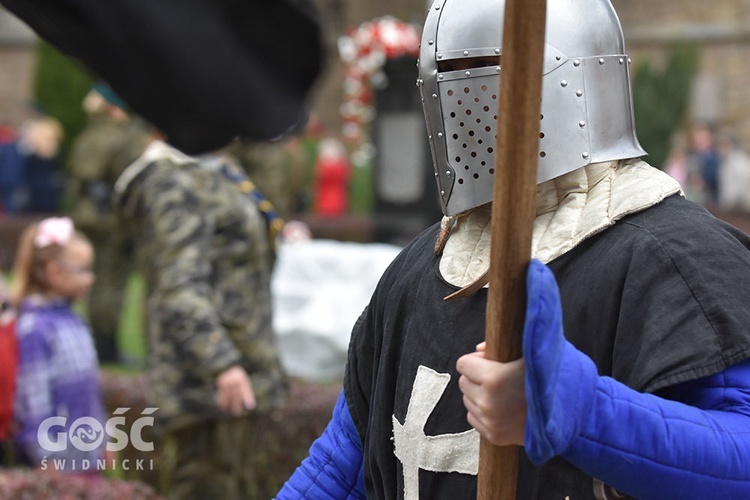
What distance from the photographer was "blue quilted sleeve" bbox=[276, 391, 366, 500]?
2326mm

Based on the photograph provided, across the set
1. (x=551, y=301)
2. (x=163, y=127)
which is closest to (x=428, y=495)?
(x=551, y=301)

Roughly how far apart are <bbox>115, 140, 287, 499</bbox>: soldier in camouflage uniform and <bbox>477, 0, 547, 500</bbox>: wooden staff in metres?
2.63

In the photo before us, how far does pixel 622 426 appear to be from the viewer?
1.61m

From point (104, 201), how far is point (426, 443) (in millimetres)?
7970

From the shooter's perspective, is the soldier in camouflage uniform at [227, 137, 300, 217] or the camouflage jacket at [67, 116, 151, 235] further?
the camouflage jacket at [67, 116, 151, 235]

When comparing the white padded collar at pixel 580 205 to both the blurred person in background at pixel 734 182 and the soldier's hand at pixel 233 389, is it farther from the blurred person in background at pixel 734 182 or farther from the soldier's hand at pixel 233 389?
the blurred person in background at pixel 734 182

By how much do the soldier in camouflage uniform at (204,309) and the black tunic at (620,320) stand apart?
208 centimetres

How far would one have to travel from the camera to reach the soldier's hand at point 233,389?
4.13 m

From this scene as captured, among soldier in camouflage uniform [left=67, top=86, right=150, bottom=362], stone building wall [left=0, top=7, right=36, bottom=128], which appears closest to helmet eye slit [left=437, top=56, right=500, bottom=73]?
soldier in camouflage uniform [left=67, top=86, right=150, bottom=362]

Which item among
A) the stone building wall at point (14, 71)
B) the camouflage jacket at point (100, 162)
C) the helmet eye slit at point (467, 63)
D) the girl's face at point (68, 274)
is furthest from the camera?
the stone building wall at point (14, 71)

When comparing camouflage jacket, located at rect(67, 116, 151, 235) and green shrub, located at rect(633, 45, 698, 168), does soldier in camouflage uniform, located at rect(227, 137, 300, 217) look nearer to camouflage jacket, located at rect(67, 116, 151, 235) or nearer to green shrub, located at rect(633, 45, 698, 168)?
camouflage jacket, located at rect(67, 116, 151, 235)
